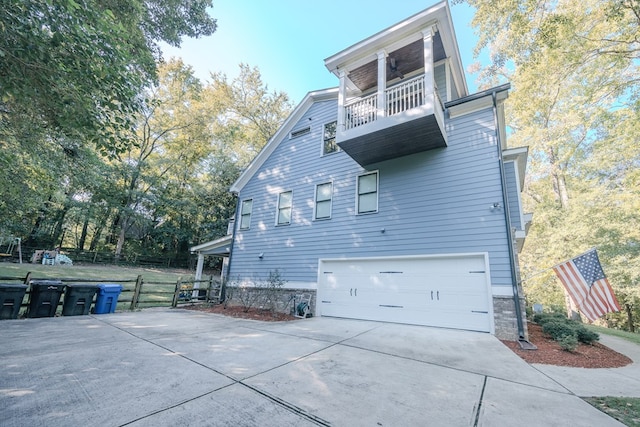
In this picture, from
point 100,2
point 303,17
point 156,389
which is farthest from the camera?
point 303,17

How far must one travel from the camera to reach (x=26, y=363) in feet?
10.9

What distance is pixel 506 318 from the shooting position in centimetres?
605

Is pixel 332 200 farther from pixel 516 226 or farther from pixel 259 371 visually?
pixel 259 371

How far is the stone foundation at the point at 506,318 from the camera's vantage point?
593 cm

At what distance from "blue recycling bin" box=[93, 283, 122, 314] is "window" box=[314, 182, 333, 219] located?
6.52m

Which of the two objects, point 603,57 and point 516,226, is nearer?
point 516,226

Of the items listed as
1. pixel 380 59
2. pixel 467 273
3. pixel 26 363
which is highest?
pixel 380 59

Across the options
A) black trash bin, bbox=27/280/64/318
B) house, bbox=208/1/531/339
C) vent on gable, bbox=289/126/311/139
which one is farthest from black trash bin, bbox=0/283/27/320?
vent on gable, bbox=289/126/311/139

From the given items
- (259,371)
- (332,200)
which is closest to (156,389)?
(259,371)

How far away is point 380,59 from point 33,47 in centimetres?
740

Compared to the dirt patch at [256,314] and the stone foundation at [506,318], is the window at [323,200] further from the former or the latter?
the stone foundation at [506,318]

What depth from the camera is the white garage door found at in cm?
654

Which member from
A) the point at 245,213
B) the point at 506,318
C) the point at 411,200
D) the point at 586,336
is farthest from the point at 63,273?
the point at 586,336

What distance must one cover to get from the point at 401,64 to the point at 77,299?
11.6m
